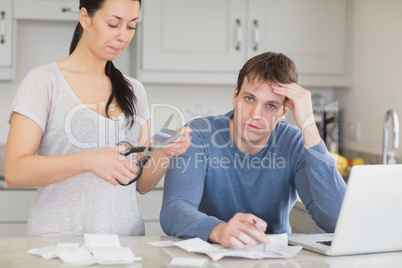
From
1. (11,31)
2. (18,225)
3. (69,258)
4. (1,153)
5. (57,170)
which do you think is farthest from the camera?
(1,153)

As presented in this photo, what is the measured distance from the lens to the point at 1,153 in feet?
10.6

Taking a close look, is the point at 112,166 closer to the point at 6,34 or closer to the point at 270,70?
the point at 270,70

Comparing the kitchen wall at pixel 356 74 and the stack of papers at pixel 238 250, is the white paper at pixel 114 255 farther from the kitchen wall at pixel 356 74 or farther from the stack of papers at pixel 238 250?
the kitchen wall at pixel 356 74

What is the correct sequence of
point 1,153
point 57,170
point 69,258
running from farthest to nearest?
point 1,153
point 57,170
point 69,258

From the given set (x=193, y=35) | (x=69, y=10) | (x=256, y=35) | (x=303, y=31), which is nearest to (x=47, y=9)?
(x=69, y=10)

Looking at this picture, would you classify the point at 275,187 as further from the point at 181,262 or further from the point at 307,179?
the point at 181,262

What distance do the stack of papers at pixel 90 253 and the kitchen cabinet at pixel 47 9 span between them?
1903 millimetres

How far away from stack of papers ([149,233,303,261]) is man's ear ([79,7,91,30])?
638 mm

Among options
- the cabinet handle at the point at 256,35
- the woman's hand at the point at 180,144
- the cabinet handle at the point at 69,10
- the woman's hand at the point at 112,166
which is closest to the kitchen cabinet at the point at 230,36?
the cabinet handle at the point at 256,35

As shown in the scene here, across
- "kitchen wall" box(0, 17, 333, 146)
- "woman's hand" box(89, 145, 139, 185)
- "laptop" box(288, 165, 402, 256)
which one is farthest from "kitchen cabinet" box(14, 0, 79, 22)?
"laptop" box(288, 165, 402, 256)

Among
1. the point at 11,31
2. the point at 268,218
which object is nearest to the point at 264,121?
the point at 268,218

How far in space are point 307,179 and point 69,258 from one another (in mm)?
803

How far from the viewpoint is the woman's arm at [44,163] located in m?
1.41

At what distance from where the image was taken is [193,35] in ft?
10.4
